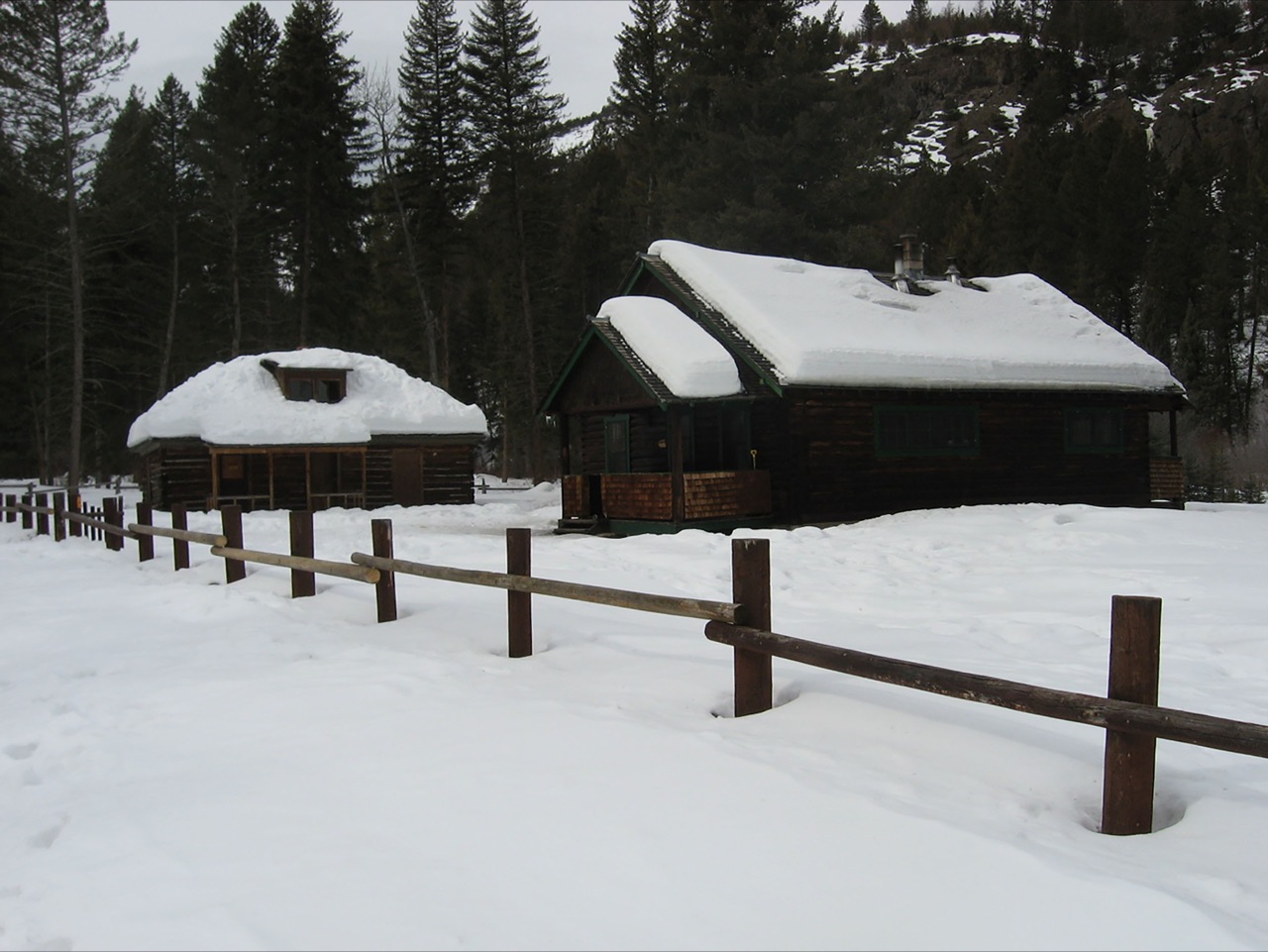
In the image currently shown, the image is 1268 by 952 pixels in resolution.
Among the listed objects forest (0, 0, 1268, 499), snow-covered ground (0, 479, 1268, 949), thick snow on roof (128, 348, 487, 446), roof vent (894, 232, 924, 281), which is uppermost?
forest (0, 0, 1268, 499)

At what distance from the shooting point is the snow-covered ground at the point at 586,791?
10.5ft

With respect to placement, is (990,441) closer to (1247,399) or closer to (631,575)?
(631,575)

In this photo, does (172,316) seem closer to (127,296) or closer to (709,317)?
(127,296)

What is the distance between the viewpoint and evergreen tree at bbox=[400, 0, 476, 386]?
40000 millimetres

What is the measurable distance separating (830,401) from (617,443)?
4595 millimetres

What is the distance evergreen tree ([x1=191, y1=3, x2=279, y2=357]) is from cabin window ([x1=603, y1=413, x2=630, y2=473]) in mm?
22248

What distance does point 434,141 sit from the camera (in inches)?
1594

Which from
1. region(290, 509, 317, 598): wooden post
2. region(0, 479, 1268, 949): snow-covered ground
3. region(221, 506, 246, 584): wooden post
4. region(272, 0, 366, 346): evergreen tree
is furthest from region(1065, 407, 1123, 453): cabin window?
region(272, 0, 366, 346): evergreen tree

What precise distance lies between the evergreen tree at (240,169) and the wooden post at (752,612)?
117ft

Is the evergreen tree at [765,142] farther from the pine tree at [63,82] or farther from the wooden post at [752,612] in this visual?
the wooden post at [752,612]

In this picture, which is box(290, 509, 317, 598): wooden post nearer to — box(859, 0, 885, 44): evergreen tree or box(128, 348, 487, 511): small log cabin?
box(128, 348, 487, 511): small log cabin

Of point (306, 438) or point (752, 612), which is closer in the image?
point (752, 612)

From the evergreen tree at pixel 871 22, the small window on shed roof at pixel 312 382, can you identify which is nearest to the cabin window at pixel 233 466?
the small window on shed roof at pixel 312 382

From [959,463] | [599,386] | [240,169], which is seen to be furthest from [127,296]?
[959,463]
